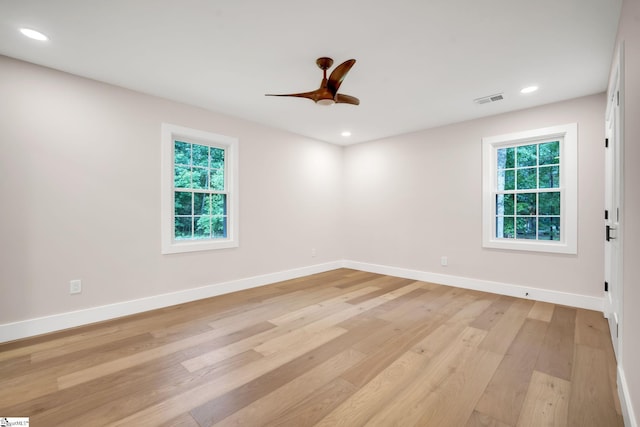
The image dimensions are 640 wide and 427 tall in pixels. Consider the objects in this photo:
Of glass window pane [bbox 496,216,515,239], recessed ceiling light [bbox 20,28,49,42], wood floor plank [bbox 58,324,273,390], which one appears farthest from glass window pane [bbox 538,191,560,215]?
recessed ceiling light [bbox 20,28,49,42]

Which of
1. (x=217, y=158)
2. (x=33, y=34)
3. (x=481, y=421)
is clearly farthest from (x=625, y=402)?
(x=33, y=34)

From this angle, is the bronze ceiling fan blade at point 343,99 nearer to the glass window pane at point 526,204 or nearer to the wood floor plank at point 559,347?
the wood floor plank at point 559,347

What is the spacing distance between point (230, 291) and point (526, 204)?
4.32 metres

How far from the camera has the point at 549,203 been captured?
3.84m

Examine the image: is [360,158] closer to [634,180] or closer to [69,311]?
[634,180]

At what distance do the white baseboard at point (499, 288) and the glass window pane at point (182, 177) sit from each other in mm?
3499

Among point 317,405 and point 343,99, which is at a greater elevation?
point 343,99

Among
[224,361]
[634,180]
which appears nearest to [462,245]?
[634,180]

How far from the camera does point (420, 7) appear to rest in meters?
2.02

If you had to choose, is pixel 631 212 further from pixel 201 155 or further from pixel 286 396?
pixel 201 155

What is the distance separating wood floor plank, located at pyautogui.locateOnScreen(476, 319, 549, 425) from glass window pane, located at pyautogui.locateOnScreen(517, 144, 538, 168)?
7.46 ft

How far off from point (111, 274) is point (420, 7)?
12.6 feet

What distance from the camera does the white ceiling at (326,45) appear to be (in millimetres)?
2041

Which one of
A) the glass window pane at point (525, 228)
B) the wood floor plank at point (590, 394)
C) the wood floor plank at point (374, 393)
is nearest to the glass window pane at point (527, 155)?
the glass window pane at point (525, 228)
